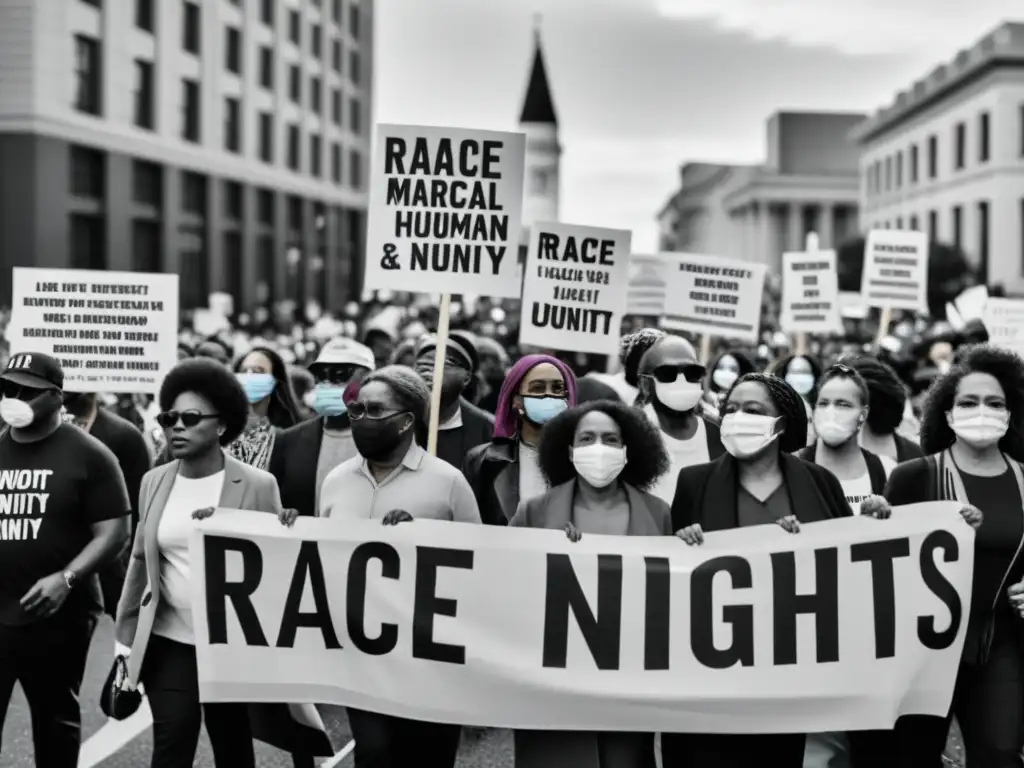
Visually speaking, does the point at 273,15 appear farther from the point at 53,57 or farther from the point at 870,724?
the point at 870,724

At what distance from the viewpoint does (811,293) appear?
41.8 feet

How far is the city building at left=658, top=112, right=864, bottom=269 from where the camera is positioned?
101 m

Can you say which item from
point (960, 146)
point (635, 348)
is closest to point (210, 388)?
point (635, 348)

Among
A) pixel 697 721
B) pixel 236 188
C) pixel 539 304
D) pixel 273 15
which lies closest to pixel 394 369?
pixel 697 721

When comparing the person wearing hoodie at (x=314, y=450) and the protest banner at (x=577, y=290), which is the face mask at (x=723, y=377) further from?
the person wearing hoodie at (x=314, y=450)

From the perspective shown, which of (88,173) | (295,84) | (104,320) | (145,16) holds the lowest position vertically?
(104,320)

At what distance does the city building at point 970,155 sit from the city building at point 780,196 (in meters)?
27.2

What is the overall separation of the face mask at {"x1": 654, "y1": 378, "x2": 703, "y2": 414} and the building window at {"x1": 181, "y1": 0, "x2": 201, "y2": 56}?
3493 cm

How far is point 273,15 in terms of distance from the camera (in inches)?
1834

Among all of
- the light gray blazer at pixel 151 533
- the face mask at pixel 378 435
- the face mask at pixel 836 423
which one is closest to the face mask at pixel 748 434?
the face mask at pixel 836 423

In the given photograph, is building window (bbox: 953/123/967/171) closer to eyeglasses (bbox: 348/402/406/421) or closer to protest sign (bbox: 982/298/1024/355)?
protest sign (bbox: 982/298/1024/355)

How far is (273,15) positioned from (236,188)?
643 cm

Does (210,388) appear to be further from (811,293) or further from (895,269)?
(811,293)

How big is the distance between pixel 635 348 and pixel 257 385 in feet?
6.38
